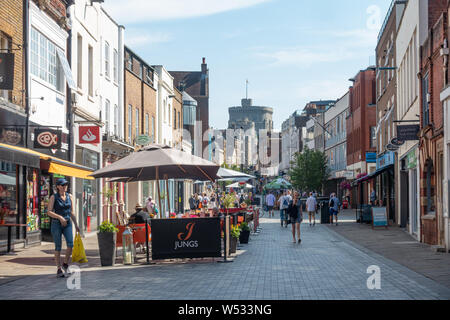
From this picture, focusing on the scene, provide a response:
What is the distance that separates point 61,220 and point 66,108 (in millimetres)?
12148

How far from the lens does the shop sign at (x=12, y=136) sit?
1675cm

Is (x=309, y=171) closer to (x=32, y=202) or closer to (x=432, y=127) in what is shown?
(x=432, y=127)

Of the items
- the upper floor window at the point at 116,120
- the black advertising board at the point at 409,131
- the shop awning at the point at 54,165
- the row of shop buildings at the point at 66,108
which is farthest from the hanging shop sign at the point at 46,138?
the upper floor window at the point at 116,120

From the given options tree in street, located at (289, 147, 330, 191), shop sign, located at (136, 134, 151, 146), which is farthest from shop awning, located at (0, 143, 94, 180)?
tree in street, located at (289, 147, 330, 191)

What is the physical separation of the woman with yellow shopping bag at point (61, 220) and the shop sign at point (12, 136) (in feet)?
16.9

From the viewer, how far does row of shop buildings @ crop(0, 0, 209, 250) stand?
1734 centimetres

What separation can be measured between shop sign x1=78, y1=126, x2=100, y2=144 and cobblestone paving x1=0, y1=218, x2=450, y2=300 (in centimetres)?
965

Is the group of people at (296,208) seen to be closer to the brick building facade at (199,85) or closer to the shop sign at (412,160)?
the shop sign at (412,160)

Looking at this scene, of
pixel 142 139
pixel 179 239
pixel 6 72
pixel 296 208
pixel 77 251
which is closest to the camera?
pixel 77 251

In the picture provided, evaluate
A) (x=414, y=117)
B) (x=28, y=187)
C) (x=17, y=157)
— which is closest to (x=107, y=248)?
(x=17, y=157)

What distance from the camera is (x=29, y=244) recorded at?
18656 millimetres

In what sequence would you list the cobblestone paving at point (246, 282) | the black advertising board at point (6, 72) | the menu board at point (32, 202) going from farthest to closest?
1. the menu board at point (32, 202)
2. the black advertising board at point (6, 72)
3. the cobblestone paving at point (246, 282)

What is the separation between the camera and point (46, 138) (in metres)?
18.4
